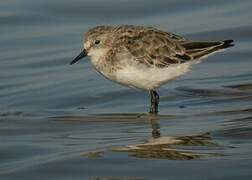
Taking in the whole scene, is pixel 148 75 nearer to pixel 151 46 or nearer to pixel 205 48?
pixel 151 46

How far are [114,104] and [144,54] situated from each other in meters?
0.66

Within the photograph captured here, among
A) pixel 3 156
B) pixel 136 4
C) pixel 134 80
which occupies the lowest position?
pixel 3 156

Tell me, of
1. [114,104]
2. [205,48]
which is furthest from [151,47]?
[114,104]

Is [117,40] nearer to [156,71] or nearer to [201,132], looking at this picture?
[156,71]

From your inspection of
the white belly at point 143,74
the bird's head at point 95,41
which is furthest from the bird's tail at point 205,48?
the bird's head at point 95,41

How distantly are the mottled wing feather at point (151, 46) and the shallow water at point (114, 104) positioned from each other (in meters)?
0.50

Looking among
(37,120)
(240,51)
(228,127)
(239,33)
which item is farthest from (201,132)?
(239,33)

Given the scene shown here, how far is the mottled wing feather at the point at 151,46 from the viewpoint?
31.5 feet

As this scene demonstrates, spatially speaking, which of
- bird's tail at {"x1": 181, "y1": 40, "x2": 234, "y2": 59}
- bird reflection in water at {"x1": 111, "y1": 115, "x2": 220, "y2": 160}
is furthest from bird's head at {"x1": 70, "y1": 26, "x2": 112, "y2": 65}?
bird reflection in water at {"x1": 111, "y1": 115, "x2": 220, "y2": 160}

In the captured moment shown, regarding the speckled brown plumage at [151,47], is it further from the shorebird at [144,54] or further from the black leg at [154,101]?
the black leg at [154,101]

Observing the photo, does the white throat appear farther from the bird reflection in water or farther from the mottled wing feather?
the bird reflection in water

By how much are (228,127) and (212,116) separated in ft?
2.19

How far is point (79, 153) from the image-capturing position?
296 inches

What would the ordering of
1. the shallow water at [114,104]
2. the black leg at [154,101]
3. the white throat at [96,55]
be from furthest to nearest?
the white throat at [96,55] → the black leg at [154,101] → the shallow water at [114,104]
